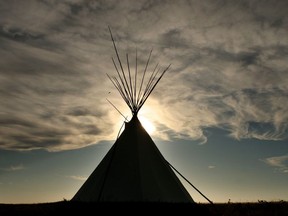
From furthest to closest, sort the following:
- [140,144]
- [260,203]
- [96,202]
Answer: [260,203]
[140,144]
[96,202]

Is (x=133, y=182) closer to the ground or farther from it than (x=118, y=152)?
closer to the ground

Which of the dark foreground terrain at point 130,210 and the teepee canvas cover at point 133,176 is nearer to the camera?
the dark foreground terrain at point 130,210

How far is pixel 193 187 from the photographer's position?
1265 centimetres

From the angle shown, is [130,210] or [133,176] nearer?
[130,210]

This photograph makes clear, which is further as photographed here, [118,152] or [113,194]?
[118,152]

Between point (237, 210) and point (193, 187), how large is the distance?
1.70 m

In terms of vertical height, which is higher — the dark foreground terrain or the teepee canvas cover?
the teepee canvas cover

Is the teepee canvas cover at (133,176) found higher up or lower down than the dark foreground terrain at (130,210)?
higher up

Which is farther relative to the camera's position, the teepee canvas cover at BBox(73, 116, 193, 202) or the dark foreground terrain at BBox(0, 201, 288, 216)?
the teepee canvas cover at BBox(73, 116, 193, 202)

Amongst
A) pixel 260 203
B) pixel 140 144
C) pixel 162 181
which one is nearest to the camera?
pixel 162 181

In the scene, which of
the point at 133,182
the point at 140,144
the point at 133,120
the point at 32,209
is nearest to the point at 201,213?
the point at 133,182

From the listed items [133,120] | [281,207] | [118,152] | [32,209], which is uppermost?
[133,120]

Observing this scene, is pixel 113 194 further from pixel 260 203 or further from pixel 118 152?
pixel 260 203

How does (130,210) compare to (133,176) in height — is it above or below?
below
